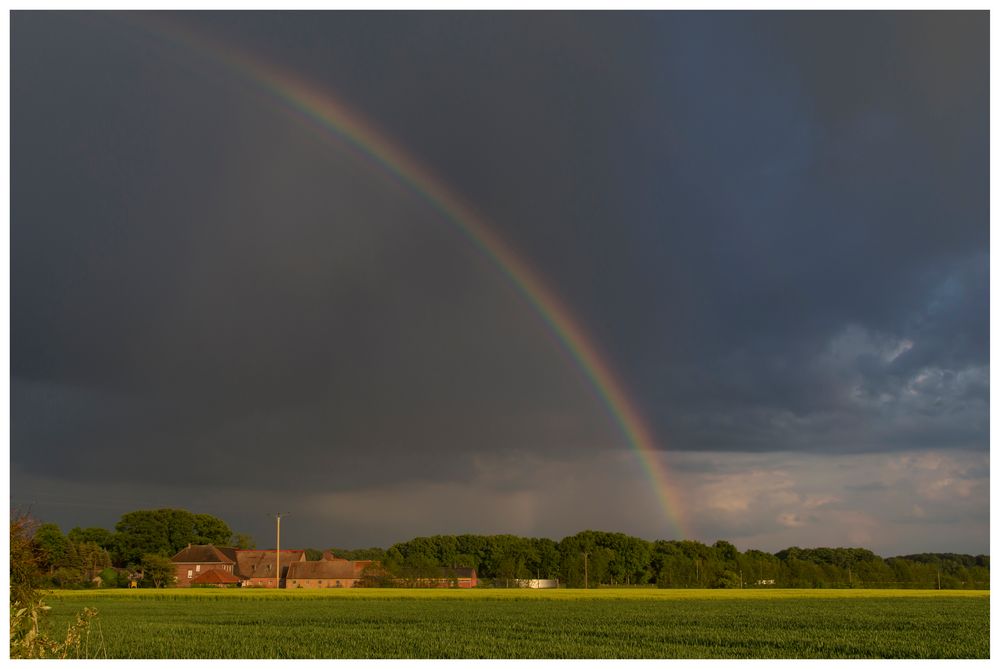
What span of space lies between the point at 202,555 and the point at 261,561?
10303 mm

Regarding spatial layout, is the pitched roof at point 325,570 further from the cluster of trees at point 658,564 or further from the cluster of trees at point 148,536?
the cluster of trees at point 148,536

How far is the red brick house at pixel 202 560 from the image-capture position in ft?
507

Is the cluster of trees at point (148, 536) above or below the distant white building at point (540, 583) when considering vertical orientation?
above

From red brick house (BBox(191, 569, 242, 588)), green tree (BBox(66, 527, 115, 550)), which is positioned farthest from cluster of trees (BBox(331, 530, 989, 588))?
green tree (BBox(66, 527, 115, 550))

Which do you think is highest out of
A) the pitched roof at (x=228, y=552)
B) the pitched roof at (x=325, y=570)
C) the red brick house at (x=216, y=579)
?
the pitched roof at (x=228, y=552)

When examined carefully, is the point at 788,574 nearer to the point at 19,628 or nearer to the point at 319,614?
the point at 319,614

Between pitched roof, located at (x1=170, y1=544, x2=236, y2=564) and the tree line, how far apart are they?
3.56 m

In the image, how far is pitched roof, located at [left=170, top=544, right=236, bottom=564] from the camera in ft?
519

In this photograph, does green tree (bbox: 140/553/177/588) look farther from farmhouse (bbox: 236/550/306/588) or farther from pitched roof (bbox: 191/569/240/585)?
farmhouse (bbox: 236/550/306/588)

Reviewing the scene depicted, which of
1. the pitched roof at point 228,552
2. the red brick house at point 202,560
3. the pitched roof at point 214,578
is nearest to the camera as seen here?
the pitched roof at point 214,578

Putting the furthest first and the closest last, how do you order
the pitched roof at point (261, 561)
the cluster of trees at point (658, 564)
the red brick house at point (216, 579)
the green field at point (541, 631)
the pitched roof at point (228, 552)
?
the pitched roof at point (228, 552)
the pitched roof at point (261, 561)
the red brick house at point (216, 579)
the cluster of trees at point (658, 564)
the green field at point (541, 631)

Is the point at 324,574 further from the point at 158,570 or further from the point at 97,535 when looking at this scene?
the point at 97,535

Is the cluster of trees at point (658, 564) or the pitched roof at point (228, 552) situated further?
the pitched roof at point (228, 552)

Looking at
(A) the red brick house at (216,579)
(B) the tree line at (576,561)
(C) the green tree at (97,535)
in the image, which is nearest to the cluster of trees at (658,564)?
(B) the tree line at (576,561)
